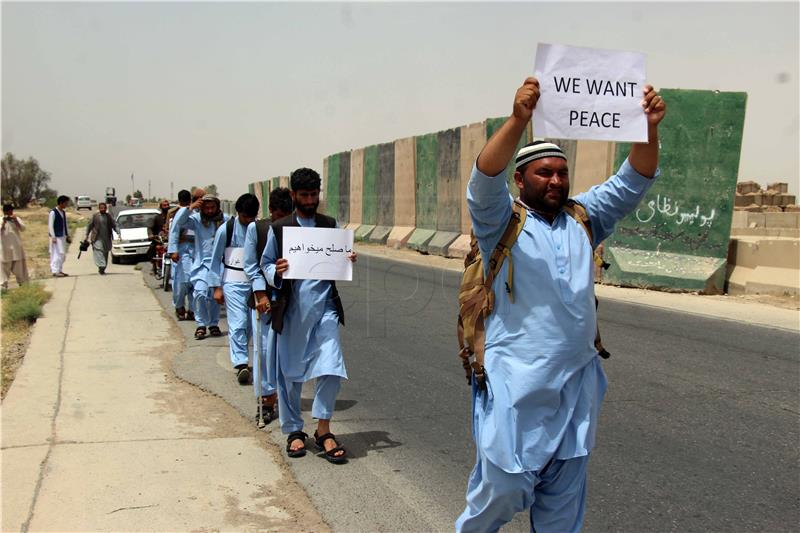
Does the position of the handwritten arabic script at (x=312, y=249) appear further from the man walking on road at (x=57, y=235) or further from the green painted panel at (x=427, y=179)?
the green painted panel at (x=427, y=179)

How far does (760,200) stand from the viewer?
26047 millimetres

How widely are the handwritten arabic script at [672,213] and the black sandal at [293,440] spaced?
11.5 metres

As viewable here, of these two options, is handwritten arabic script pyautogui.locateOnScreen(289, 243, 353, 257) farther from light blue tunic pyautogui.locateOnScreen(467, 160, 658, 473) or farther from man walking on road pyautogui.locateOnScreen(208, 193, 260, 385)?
light blue tunic pyautogui.locateOnScreen(467, 160, 658, 473)

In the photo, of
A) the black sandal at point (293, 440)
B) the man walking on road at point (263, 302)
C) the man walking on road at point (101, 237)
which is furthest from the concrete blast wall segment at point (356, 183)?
the black sandal at point (293, 440)

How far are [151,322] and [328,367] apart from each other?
6686 mm

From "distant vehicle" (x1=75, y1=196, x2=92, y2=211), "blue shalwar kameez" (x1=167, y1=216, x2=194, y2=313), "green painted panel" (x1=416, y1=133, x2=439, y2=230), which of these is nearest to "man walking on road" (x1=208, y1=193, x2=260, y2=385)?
"blue shalwar kameez" (x1=167, y1=216, x2=194, y2=313)

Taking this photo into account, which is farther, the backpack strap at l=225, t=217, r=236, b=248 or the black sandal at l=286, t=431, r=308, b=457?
the backpack strap at l=225, t=217, r=236, b=248

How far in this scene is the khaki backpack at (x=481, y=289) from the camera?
9.20ft

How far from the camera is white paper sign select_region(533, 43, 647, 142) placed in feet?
9.23

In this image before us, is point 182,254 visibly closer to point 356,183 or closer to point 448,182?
point 448,182

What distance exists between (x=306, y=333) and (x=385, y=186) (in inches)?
1067

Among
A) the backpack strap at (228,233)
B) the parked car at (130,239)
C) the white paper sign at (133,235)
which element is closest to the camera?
the backpack strap at (228,233)

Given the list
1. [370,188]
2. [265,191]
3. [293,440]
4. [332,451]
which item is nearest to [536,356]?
[332,451]

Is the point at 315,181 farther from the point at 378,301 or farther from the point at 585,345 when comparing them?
the point at 378,301
